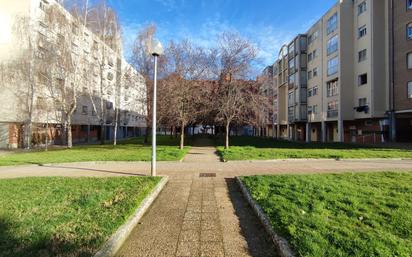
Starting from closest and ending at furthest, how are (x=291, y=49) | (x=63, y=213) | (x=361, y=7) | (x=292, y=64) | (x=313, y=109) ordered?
1. (x=63, y=213)
2. (x=361, y=7)
3. (x=313, y=109)
4. (x=292, y=64)
5. (x=291, y=49)

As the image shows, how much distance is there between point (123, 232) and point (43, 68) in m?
24.9

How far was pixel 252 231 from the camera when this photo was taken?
4617 mm

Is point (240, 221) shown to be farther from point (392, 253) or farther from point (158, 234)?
point (392, 253)

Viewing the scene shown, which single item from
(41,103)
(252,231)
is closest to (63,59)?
(41,103)

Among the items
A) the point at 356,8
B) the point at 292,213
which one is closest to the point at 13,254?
the point at 292,213

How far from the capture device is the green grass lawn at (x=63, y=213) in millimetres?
3750

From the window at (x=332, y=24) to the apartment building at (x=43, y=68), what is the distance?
81.8 ft

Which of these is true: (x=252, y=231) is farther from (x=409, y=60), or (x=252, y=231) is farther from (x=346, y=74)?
(x=346, y=74)

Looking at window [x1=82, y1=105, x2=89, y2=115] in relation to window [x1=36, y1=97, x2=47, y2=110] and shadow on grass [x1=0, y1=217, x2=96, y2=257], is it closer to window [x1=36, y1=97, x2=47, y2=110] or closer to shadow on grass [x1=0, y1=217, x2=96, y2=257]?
window [x1=36, y1=97, x2=47, y2=110]

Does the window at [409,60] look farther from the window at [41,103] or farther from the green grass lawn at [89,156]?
the window at [41,103]

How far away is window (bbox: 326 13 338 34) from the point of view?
34688 mm

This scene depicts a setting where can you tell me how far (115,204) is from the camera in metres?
5.74

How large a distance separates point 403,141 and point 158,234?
3121 cm

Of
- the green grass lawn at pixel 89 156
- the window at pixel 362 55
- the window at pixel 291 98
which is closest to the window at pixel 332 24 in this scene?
the window at pixel 362 55
